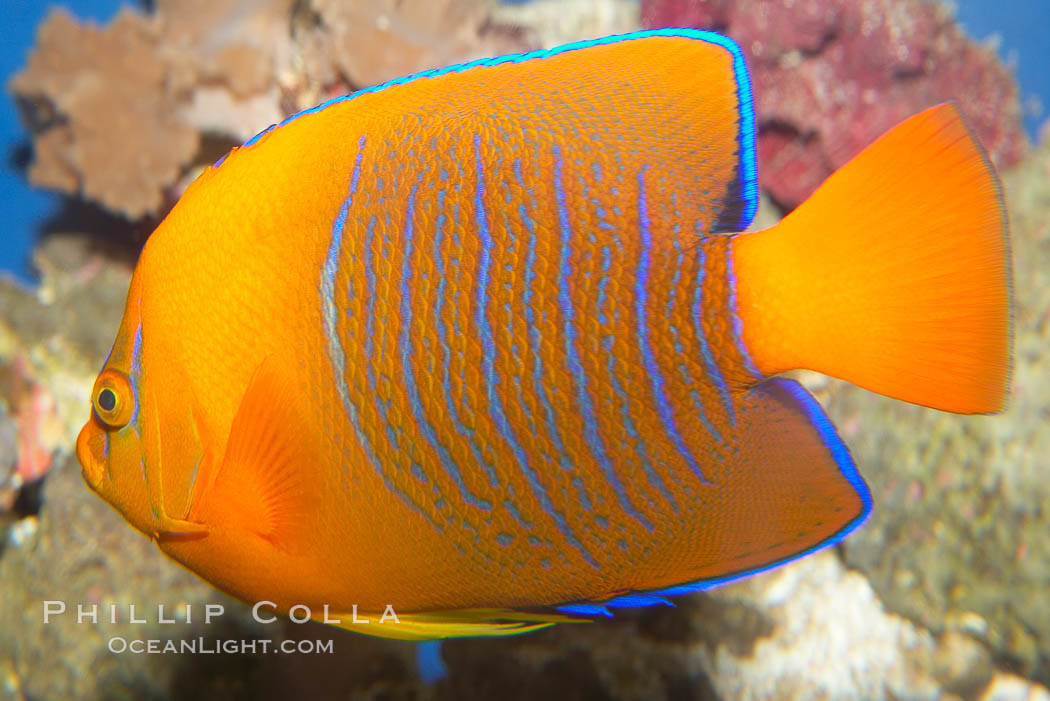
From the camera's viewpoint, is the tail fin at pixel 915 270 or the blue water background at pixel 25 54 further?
the blue water background at pixel 25 54

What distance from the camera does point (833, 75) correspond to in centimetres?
245

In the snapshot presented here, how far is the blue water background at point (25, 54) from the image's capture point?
9.64ft

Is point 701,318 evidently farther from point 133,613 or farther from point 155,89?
point 155,89

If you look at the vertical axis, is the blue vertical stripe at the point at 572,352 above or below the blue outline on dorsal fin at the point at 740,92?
below

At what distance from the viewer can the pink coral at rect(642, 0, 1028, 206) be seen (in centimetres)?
241

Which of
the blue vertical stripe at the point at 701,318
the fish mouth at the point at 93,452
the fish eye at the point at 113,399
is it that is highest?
the blue vertical stripe at the point at 701,318

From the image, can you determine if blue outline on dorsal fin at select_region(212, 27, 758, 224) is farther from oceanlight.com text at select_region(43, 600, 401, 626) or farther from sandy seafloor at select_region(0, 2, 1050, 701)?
oceanlight.com text at select_region(43, 600, 401, 626)

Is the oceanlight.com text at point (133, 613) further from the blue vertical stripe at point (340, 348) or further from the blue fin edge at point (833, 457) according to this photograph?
the blue fin edge at point (833, 457)

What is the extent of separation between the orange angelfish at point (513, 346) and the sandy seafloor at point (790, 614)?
110 cm

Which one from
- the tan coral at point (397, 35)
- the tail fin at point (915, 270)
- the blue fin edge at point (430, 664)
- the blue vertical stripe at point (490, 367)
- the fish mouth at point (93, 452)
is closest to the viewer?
the tail fin at point (915, 270)

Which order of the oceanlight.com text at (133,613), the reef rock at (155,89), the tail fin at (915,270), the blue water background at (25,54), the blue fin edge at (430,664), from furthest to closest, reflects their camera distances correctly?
the blue water background at (25,54) → the reef rock at (155,89) → the oceanlight.com text at (133,613) → the blue fin edge at (430,664) → the tail fin at (915,270)

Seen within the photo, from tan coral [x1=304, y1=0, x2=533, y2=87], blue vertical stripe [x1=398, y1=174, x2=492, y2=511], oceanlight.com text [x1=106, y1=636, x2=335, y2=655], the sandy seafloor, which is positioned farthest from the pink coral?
oceanlight.com text [x1=106, y1=636, x2=335, y2=655]

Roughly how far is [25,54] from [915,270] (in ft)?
11.6

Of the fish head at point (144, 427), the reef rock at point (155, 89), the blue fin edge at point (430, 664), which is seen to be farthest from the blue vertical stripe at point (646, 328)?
the reef rock at point (155, 89)
